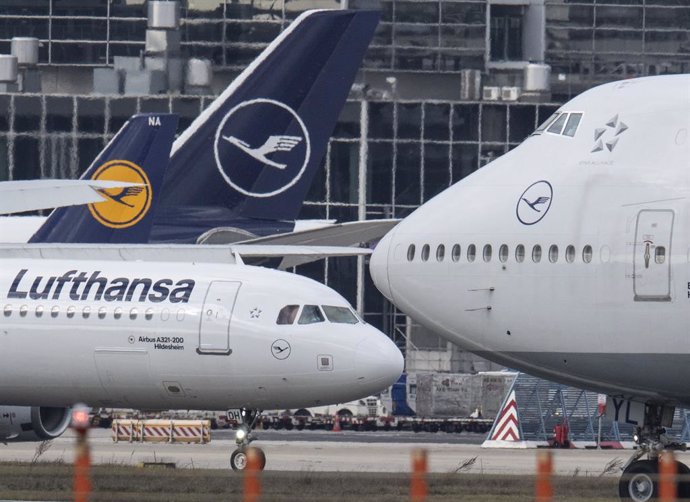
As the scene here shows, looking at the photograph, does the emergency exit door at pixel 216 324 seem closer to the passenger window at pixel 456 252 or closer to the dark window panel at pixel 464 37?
the passenger window at pixel 456 252

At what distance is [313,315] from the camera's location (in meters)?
30.1

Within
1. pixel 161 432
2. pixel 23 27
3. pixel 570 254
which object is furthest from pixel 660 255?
pixel 23 27

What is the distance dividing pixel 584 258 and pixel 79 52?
6886cm

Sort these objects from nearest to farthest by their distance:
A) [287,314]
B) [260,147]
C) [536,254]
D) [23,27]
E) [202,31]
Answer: [536,254] < [287,314] < [260,147] < [202,31] < [23,27]

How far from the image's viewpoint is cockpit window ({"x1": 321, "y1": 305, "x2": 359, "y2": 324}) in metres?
30.3

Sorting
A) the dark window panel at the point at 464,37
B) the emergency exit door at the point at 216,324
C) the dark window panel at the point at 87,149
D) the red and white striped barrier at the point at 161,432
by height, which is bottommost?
the red and white striped barrier at the point at 161,432

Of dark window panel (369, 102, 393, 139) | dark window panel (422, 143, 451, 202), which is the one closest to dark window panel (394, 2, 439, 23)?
dark window panel (369, 102, 393, 139)

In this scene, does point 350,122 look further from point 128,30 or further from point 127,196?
point 127,196

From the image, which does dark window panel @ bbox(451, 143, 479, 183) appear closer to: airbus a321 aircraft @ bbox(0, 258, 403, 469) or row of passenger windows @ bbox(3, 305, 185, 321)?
airbus a321 aircraft @ bbox(0, 258, 403, 469)

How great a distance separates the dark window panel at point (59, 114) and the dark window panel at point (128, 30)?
8.24 metres

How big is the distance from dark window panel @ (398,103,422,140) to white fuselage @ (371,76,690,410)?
5861cm

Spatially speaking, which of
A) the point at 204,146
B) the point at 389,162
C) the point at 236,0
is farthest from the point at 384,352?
the point at 236,0

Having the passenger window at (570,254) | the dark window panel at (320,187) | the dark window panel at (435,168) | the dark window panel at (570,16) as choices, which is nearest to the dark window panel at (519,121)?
the dark window panel at (435,168)

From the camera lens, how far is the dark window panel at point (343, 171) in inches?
3098
